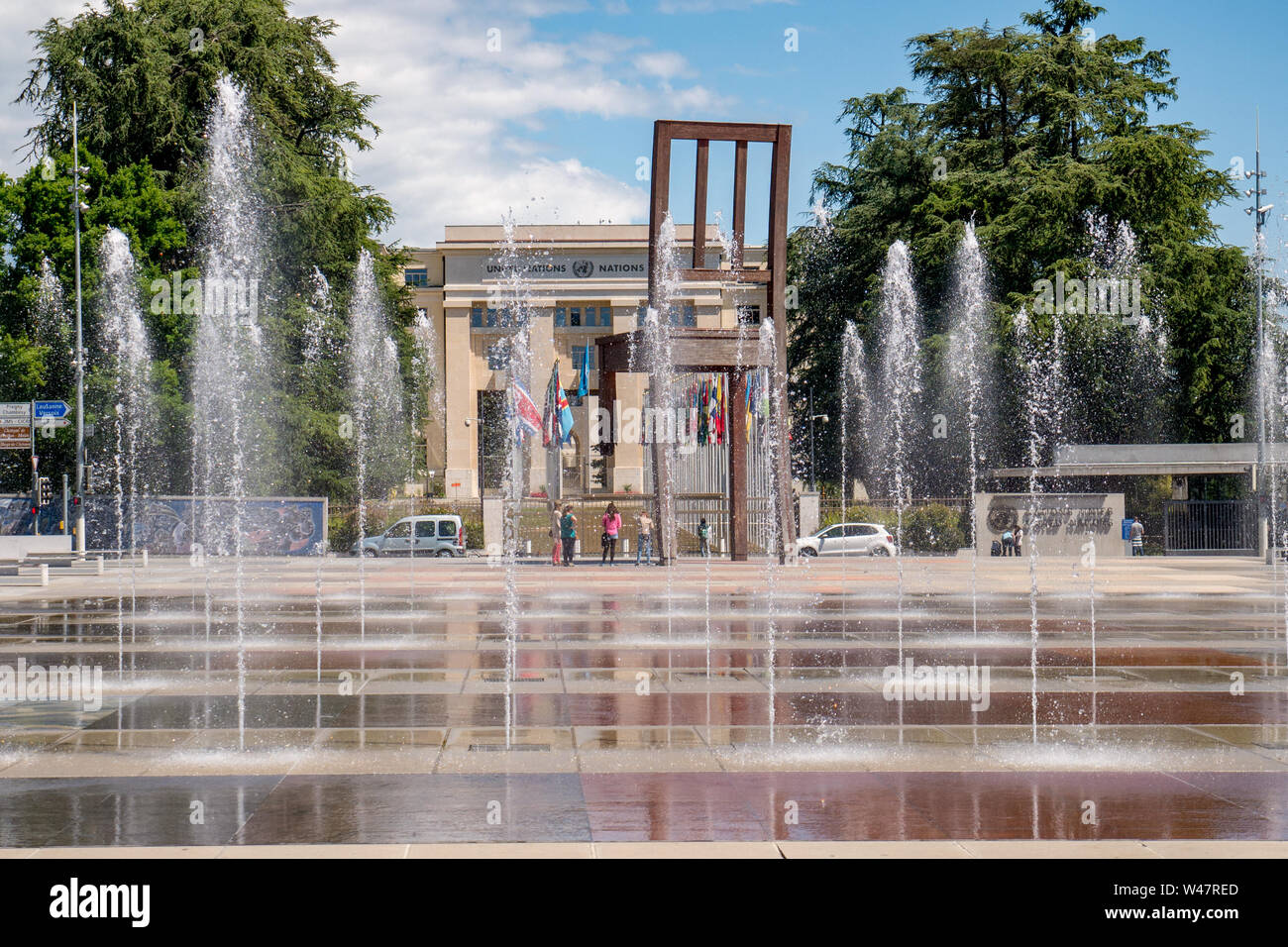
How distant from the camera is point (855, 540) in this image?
1727 inches

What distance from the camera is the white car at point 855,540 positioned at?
43.4 m

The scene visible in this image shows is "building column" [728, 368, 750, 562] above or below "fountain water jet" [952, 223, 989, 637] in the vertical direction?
below

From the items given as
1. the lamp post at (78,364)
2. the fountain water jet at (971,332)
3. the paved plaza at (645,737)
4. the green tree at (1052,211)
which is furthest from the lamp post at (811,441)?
the paved plaza at (645,737)

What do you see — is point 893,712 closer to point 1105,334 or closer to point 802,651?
point 802,651

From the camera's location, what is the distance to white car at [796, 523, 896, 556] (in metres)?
43.4

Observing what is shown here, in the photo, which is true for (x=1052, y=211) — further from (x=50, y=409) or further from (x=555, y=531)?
(x=50, y=409)

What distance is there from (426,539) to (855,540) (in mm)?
14264

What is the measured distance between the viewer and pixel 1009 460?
4903 centimetres

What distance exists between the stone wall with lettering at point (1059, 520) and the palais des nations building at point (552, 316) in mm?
41887

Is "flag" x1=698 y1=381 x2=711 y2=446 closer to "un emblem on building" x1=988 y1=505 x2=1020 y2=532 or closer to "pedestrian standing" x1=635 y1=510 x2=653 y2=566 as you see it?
"pedestrian standing" x1=635 y1=510 x2=653 y2=566

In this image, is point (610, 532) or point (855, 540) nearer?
point (610, 532)

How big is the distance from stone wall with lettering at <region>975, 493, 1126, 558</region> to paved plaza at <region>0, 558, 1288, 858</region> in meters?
21.5

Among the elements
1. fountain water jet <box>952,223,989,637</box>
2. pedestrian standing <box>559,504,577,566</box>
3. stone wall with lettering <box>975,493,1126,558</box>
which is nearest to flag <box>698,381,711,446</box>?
pedestrian standing <box>559,504,577,566</box>

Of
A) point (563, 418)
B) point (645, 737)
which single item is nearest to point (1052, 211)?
point (563, 418)
